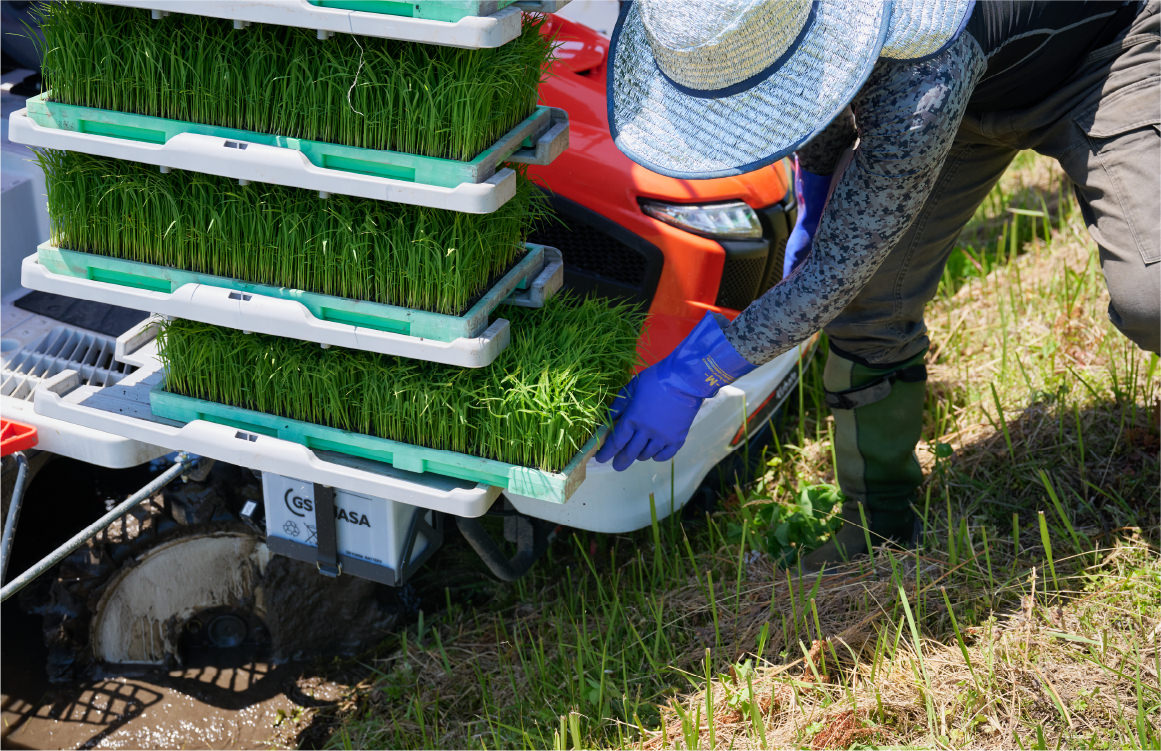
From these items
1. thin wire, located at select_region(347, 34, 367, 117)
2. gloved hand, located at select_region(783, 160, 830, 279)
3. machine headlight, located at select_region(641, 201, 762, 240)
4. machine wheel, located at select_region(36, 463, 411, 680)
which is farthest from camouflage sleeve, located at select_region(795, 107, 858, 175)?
machine wheel, located at select_region(36, 463, 411, 680)

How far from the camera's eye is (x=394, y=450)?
7.11 feet

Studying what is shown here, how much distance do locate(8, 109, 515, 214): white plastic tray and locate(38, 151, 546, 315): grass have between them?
0.08 meters

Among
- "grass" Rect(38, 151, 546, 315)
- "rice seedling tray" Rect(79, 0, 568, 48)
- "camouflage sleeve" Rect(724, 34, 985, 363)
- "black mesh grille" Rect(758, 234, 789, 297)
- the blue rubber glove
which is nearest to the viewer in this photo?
"rice seedling tray" Rect(79, 0, 568, 48)

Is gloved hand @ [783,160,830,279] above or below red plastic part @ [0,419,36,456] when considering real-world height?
above

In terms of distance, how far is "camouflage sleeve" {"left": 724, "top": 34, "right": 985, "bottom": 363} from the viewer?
6.08ft

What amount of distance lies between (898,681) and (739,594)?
473 mm

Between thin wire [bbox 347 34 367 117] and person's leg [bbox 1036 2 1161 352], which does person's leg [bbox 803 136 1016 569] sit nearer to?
person's leg [bbox 1036 2 1161 352]

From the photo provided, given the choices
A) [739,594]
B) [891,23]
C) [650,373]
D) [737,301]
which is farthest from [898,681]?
[891,23]

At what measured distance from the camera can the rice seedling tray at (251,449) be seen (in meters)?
2.11

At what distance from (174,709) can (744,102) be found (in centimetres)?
219

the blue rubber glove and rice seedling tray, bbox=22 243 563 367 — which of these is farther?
the blue rubber glove

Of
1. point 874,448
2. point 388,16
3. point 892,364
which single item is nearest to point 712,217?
point 892,364

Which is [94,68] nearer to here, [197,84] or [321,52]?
[197,84]

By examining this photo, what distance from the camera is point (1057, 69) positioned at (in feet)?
7.32
